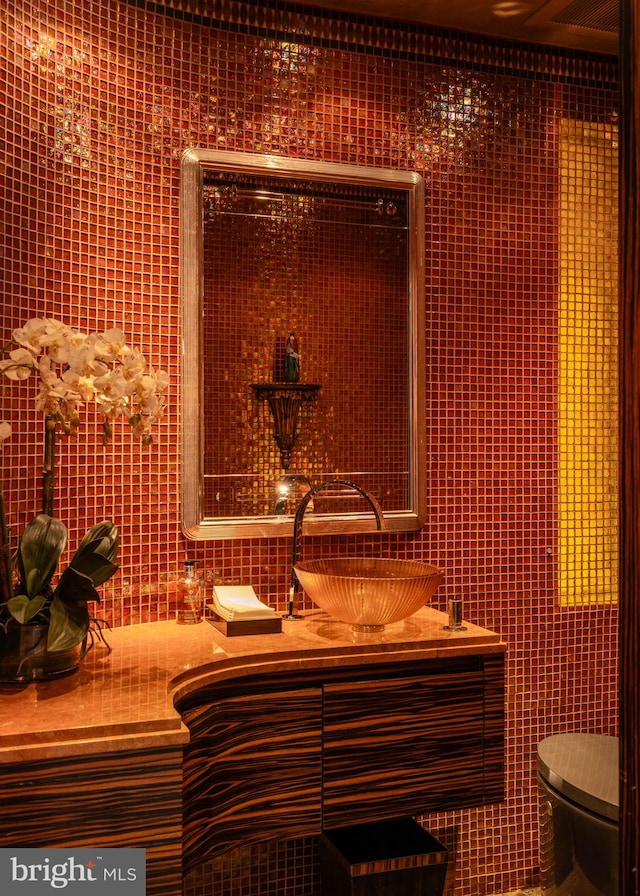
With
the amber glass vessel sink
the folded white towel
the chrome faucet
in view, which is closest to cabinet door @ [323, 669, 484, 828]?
the amber glass vessel sink

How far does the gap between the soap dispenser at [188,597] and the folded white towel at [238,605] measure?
5 centimetres

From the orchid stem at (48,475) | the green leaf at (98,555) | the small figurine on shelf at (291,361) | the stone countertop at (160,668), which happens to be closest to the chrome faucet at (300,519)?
the stone countertop at (160,668)

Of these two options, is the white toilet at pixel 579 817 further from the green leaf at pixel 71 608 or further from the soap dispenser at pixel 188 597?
the green leaf at pixel 71 608

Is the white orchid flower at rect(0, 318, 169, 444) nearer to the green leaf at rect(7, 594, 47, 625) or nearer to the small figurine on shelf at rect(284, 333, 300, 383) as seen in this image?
the green leaf at rect(7, 594, 47, 625)

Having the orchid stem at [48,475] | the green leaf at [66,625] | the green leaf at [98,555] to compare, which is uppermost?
the orchid stem at [48,475]

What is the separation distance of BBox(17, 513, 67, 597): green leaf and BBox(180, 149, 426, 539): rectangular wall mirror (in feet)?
2.00

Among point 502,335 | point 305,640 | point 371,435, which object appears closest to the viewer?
point 305,640

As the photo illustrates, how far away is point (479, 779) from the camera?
2.05 metres

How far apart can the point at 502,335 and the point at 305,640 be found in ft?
4.12

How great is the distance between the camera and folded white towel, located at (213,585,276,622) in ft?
6.60

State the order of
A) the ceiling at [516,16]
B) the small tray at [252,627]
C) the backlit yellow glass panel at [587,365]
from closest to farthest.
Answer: the small tray at [252,627] → the ceiling at [516,16] → the backlit yellow glass panel at [587,365]

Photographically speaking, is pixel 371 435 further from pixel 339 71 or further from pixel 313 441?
pixel 339 71

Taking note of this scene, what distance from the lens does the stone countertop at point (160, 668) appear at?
1413 mm

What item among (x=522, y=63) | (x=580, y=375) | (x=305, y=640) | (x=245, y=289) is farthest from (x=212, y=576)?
(x=522, y=63)
